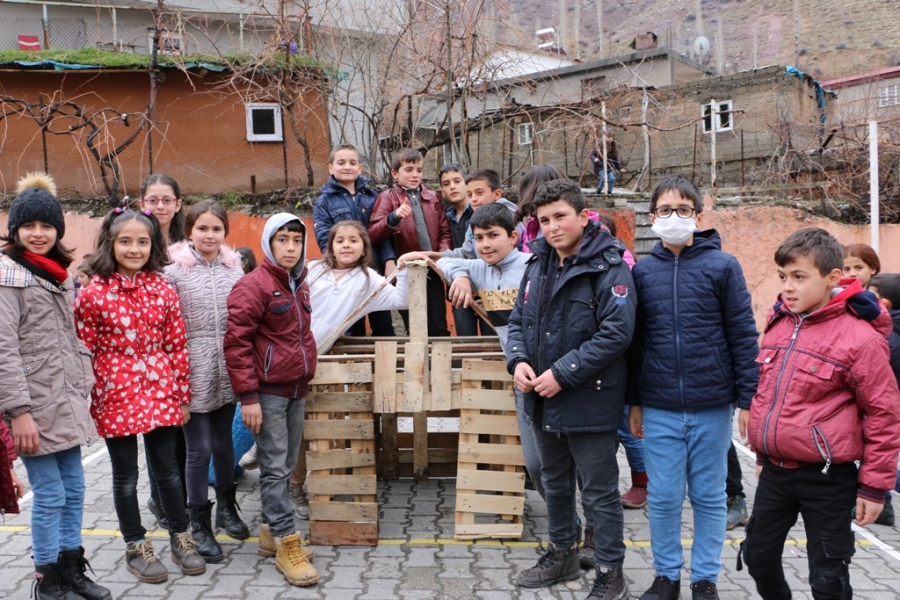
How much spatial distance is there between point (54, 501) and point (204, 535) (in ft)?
3.03

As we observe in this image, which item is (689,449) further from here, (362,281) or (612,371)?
(362,281)

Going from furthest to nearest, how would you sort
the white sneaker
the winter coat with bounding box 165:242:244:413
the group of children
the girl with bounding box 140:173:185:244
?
the white sneaker → the girl with bounding box 140:173:185:244 → the winter coat with bounding box 165:242:244:413 → the group of children

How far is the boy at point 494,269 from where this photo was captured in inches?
167

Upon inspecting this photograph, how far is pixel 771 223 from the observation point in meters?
10.4

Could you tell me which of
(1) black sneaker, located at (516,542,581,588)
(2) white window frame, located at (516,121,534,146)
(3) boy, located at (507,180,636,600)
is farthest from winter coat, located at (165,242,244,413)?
(2) white window frame, located at (516,121,534,146)

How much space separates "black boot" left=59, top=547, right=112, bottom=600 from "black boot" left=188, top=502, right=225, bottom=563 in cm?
58

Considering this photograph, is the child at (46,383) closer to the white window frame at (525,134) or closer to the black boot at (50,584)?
the black boot at (50,584)

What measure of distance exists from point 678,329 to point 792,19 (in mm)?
81584

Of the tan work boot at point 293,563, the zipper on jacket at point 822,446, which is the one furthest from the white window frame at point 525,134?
the zipper on jacket at point 822,446

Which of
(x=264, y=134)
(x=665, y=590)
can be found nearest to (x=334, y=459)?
(x=665, y=590)

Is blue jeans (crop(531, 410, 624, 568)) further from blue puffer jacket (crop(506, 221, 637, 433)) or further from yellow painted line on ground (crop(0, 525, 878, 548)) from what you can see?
yellow painted line on ground (crop(0, 525, 878, 548))

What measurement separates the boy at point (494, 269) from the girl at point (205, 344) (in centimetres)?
135

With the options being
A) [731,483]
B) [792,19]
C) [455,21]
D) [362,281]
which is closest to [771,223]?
[455,21]

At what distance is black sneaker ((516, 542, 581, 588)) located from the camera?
372cm
